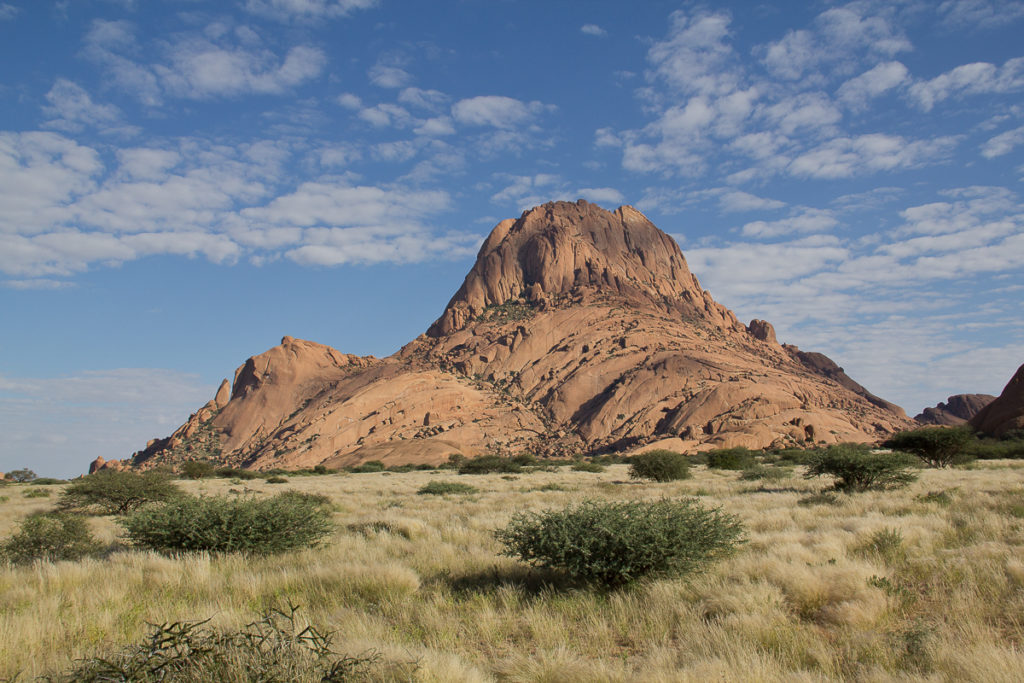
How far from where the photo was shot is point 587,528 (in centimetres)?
758

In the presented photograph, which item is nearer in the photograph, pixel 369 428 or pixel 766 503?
pixel 766 503

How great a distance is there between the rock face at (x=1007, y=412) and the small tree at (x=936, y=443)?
42240 mm

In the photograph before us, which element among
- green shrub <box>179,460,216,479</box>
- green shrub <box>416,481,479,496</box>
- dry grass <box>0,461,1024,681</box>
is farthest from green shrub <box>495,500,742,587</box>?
green shrub <box>179,460,216,479</box>

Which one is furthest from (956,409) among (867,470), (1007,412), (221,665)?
(221,665)

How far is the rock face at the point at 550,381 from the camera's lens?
10125 cm

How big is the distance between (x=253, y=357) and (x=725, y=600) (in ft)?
496

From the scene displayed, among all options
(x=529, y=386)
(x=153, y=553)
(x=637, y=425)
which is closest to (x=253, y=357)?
(x=529, y=386)

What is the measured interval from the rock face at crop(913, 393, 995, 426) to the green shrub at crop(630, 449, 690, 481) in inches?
6412

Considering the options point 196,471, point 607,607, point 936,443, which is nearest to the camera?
point 607,607

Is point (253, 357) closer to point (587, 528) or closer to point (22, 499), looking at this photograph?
point (22, 499)

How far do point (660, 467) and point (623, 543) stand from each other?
26005mm

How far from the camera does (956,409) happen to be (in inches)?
6737

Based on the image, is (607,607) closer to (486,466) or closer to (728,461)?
(728,461)

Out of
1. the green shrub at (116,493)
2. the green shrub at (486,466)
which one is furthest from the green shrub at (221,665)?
the green shrub at (486,466)
